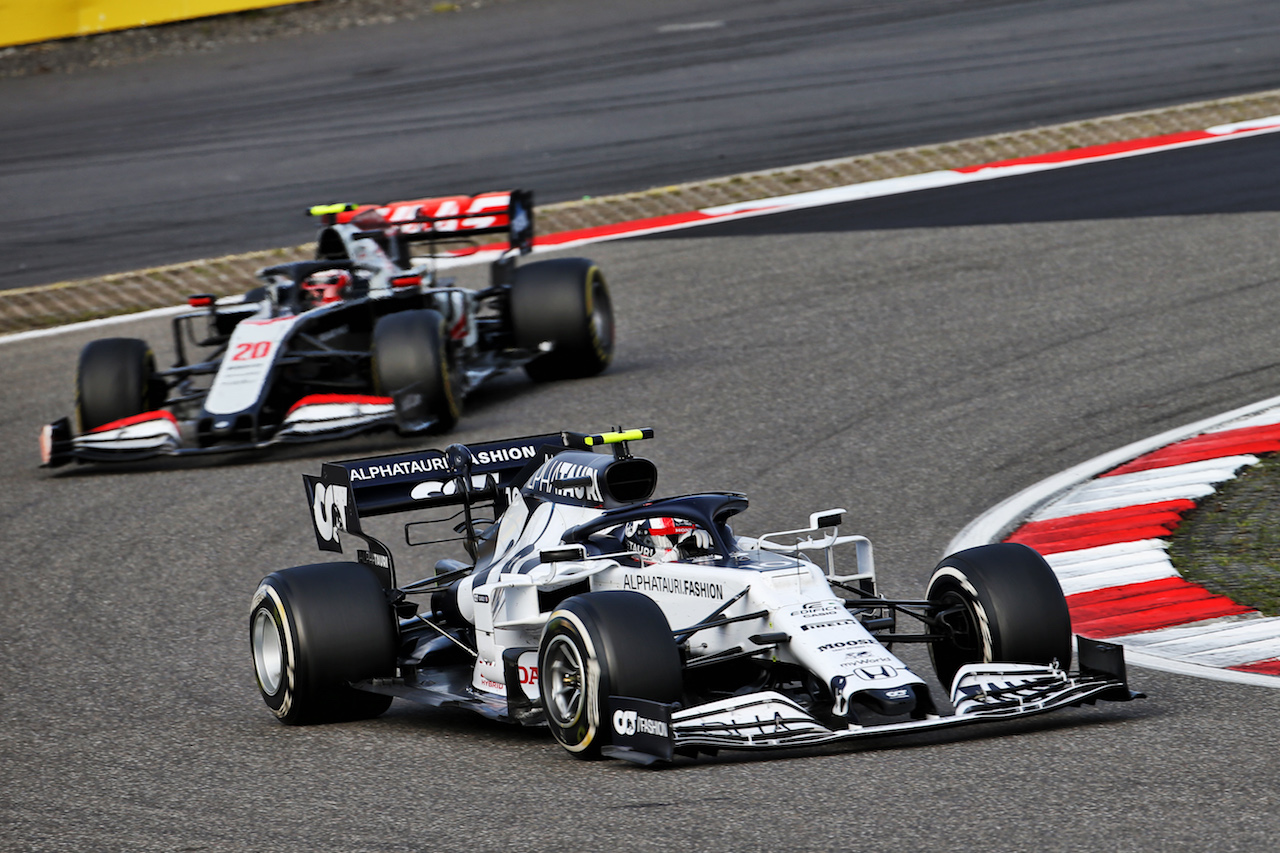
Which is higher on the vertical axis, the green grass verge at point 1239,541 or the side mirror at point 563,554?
the side mirror at point 563,554

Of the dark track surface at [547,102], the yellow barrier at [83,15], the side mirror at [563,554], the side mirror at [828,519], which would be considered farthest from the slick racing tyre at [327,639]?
the yellow barrier at [83,15]

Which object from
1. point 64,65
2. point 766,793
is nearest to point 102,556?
point 766,793

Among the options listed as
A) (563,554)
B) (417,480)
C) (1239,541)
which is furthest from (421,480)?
(1239,541)

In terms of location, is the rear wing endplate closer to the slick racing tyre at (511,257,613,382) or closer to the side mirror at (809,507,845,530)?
the side mirror at (809,507,845,530)

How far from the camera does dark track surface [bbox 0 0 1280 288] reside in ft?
63.8

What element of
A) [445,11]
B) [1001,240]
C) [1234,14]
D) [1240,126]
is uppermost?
[445,11]

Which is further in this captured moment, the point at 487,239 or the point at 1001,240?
the point at 487,239

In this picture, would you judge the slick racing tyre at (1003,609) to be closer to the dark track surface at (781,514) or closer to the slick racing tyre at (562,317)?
the dark track surface at (781,514)

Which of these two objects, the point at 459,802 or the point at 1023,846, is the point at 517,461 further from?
the point at 1023,846

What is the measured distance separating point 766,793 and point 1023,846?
2.91ft

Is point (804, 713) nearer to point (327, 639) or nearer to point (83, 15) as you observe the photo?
point (327, 639)

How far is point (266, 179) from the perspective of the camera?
20281mm

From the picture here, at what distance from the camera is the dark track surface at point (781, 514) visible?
5.21m

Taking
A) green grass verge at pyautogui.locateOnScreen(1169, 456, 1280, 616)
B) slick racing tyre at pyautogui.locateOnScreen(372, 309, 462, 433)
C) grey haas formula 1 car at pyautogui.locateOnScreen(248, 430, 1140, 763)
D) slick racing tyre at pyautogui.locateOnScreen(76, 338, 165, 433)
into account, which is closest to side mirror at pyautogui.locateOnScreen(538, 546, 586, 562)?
grey haas formula 1 car at pyautogui.locateOnScreen(248, 430, 1140, 763)
